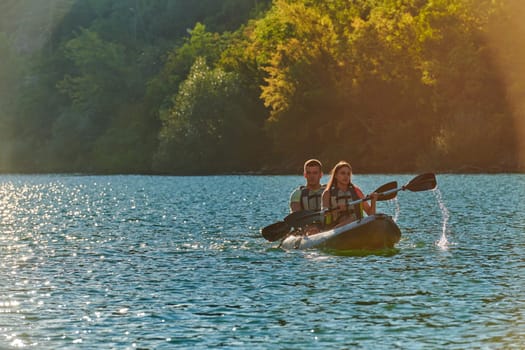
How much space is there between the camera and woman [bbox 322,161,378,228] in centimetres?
2062

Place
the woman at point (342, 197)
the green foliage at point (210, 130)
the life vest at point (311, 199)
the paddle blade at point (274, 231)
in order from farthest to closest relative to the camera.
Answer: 1. the green foliage at point (210, 130)
2. the paddle blade at point (274, 231)
3. the life vest at point (311, 199)
4. the woman at point (342, 197)

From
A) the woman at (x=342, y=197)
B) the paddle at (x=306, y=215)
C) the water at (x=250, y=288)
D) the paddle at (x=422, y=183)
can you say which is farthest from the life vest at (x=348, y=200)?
the paddle at (x=422, y=183)

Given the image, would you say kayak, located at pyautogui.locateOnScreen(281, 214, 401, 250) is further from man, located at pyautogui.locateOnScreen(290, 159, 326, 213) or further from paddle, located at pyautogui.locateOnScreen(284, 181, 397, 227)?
man, located at pyautogui.locateOnScreen(290, 159, 326, 213)

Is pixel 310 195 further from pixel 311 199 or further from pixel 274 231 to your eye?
pixel 274 231

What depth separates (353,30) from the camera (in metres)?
81.5

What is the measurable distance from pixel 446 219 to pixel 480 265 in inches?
473

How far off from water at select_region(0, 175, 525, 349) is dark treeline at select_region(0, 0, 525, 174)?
39.5 m

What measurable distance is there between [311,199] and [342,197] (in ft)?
3.72

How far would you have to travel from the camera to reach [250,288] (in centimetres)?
1667

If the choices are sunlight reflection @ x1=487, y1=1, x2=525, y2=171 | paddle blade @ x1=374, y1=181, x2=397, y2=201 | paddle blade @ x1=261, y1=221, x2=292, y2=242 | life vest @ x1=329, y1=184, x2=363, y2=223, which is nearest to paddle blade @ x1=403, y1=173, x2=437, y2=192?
paddle blade @ x1=374, y1=181, x2=397, y2=201

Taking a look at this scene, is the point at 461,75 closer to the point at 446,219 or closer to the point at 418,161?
the point at 418,161

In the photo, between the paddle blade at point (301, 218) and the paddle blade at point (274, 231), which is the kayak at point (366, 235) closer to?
the paddle blade at point (301, 218)

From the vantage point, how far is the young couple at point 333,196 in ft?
68.1

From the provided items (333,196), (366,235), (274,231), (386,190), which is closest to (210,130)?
(274,231)
